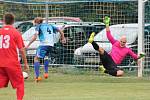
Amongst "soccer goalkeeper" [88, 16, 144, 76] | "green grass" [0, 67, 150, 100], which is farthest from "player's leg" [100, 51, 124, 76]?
"green grass" [0, 67, 150, 100]

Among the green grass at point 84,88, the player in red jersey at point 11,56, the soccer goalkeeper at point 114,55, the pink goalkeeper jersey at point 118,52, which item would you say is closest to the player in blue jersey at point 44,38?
the green grass at point 84,88

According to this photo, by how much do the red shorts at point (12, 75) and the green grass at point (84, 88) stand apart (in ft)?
4.76

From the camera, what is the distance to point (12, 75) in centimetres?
1186

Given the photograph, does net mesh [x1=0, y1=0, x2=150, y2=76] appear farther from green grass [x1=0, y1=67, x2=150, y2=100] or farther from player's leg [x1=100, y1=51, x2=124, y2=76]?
player's leg [x1=100, y1=51, x2=124, y2=76]

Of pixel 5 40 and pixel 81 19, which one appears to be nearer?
pixel 5 40

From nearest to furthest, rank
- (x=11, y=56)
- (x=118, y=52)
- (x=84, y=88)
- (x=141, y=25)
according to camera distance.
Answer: (x=11, y=56) → (x=84, y=88) → (x=118, y=52) → (x=141, y=25)

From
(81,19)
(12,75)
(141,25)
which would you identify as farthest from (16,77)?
(81,19)

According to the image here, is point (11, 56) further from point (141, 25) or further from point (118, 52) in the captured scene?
point (141, 25)

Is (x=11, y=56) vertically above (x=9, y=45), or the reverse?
(x=9, y=45)

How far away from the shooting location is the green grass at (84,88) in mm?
13773

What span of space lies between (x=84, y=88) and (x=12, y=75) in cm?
407

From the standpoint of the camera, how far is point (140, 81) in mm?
17812

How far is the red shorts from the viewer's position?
38.8ft

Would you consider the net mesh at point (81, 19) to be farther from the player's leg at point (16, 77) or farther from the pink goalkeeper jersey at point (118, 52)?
the player's leg at point (16, 77)
